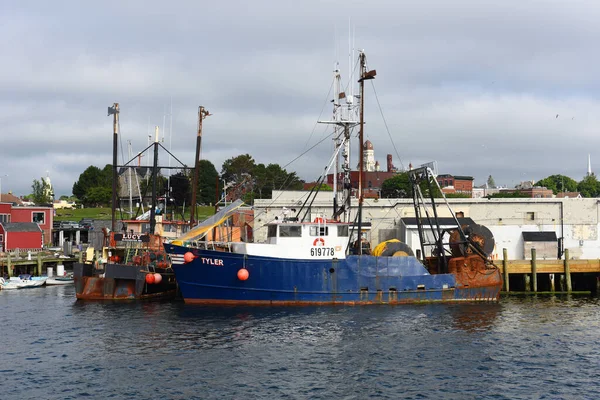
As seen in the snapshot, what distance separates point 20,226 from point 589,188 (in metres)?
124

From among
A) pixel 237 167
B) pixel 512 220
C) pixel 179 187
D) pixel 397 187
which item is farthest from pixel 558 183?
pixel 179 187

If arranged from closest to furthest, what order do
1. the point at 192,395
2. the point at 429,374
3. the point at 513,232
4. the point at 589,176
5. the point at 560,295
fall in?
the point at 192,395 → the point at 429,374 → the point at 560,295 → the point at 513,232 → the point at 589,176

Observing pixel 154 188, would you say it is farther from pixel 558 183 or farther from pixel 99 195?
pixel 558 183

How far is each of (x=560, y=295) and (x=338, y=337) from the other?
20.4m

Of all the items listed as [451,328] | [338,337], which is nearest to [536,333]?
[451,328]

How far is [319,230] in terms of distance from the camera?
34906mm

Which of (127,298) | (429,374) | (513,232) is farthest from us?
(513,232)

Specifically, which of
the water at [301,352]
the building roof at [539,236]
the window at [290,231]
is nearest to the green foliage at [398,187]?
the building roof at [539,236]

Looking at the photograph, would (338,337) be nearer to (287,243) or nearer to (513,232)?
(287,243)

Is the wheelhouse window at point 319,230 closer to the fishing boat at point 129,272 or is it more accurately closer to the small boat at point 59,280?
the fishing boat at point 129,272

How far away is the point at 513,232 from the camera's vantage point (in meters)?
48.7

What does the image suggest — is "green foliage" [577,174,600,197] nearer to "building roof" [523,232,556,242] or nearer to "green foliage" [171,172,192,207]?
"building roof" [523,232,556,242]

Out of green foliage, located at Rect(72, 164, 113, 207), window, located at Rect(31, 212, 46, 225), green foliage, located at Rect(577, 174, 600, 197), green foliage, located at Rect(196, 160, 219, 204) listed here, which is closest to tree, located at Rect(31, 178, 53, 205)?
green foliage, located at Rect(72, 164, 113, 207)

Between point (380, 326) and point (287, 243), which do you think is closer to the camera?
point (380, 326)
